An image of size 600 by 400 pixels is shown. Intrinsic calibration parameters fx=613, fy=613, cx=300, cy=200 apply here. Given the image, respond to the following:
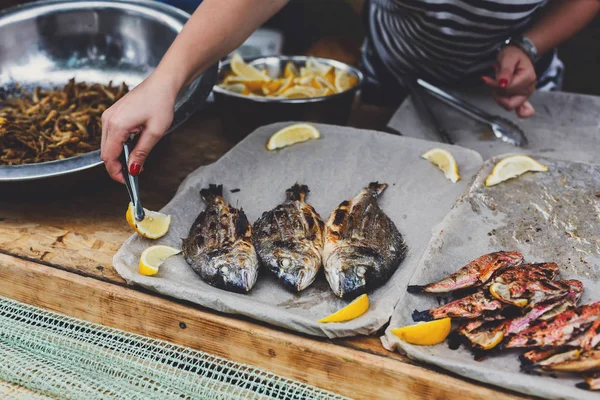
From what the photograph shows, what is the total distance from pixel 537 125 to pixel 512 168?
97 centimetres

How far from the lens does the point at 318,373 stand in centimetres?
212

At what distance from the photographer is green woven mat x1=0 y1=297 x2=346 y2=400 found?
2.13m

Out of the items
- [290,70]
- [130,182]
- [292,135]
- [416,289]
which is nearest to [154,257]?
[130,182]

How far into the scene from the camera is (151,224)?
257 cm

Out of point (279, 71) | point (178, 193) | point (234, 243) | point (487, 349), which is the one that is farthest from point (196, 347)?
point (279, 71)

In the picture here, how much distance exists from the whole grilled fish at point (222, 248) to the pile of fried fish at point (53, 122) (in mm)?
824

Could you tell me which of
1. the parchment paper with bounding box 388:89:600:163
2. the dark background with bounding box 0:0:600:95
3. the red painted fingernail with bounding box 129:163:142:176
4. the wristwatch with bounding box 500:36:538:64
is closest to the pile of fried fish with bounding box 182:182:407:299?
the red painted fingernail with bounding box 129:163:142:176

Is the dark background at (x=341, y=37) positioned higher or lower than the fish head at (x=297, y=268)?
lower

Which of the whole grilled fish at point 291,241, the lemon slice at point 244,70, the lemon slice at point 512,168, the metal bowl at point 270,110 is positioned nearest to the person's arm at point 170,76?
the whole grilled fish at point 291,241

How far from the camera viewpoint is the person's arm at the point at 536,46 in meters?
3.37

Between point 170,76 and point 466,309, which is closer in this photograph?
point 466,309

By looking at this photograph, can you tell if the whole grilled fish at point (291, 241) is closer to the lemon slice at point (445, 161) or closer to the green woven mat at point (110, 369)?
the green woven mat at point (110, 369)

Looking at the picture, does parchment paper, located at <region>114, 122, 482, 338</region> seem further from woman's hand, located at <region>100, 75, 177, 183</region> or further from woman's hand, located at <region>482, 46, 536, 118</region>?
woman's hand, located at <region>482, 46, 536, 118</region>

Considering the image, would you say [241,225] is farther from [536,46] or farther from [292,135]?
[536,46]
